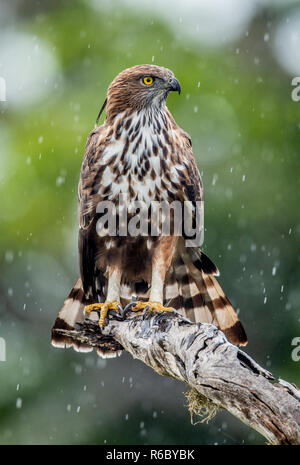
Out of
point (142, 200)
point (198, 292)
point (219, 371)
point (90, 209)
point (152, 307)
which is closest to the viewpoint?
point (219, 371)

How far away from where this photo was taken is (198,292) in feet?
13.9

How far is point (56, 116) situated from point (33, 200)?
890mm

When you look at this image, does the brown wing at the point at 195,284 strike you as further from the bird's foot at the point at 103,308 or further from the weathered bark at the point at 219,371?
the weathered bark at the point at 219,371

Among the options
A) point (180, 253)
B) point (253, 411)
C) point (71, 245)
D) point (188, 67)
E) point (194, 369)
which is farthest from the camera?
point (188, 67)

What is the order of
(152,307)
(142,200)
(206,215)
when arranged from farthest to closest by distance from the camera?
1. (206,215)
2. (142,200)
3. (152,307)

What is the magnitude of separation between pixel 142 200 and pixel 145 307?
2.12 feet

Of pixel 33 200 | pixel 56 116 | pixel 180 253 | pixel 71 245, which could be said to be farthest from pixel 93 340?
pixel 56 116

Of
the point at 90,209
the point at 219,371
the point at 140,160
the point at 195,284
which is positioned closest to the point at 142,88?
the point at 140,160

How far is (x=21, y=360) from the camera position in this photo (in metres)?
6.20

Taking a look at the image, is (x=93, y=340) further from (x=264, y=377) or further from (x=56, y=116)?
(x=56, y=116)

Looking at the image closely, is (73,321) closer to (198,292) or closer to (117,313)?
(117,313)

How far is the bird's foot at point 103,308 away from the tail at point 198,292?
44cm

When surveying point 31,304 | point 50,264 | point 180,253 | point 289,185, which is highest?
point 289,185

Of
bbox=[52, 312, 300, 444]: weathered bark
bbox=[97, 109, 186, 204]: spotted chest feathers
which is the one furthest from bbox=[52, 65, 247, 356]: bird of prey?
bbox=[52, 312, 300, 444]: weathered bark
